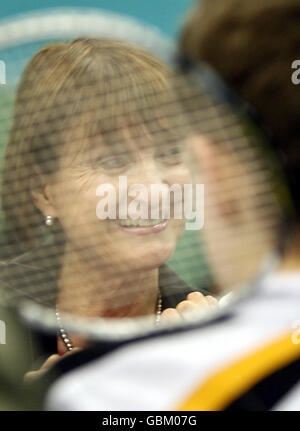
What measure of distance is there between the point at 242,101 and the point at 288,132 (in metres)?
0.06

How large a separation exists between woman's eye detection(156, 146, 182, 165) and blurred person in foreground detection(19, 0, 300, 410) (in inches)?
8.4

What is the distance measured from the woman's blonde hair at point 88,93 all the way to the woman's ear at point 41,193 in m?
0.02

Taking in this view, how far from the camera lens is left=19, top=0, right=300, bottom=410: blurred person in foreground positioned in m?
0.47

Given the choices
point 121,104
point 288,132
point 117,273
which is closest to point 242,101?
point 288,132

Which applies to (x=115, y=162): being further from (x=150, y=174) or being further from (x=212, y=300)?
(x=212, y=300)

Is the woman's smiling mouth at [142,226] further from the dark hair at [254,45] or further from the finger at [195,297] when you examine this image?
the dark hair at [254,45]

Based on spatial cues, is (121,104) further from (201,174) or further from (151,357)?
(151,357)

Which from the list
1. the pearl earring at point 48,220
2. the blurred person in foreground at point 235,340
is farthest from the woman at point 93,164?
the blurred person in foreground at point 235,340

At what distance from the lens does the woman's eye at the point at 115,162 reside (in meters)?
0.77

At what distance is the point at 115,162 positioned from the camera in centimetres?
78

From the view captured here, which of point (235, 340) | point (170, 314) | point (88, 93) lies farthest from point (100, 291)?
point (235, 340)

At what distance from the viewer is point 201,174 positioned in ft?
2.03

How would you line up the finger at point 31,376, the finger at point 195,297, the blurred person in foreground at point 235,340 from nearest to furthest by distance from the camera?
the blurred person in foreground at point 235,340, the finger at point 31,376, the finger at point 195,297

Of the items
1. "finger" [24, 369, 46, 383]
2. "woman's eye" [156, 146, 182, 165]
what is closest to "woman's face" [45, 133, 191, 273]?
"woman's eye" [156, 146, 182, 165]
